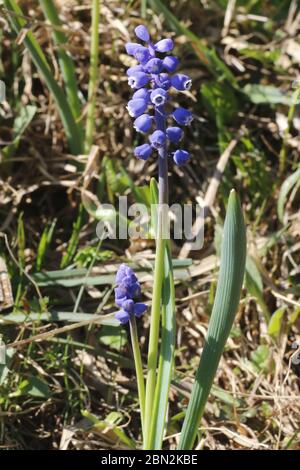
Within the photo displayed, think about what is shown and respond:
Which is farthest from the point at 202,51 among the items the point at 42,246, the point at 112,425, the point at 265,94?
the point at 112,425

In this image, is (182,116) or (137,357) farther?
(137,357)

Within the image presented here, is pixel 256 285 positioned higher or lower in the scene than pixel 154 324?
lower

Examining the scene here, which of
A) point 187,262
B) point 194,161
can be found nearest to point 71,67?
point 194,161

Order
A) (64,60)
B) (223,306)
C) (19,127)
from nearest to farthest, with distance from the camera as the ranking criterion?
(223,306)
(64,60)
(19,127)

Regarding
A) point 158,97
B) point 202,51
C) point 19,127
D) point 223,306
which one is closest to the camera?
point 158,97

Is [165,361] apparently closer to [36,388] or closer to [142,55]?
[36,388]

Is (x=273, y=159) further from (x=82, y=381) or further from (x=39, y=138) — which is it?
(x=82, y=381)

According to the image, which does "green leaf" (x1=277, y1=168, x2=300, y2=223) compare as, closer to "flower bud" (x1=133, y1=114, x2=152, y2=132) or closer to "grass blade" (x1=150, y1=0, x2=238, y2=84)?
"grass blade" (x1=150, y1=0, x2=238, y2=84)
